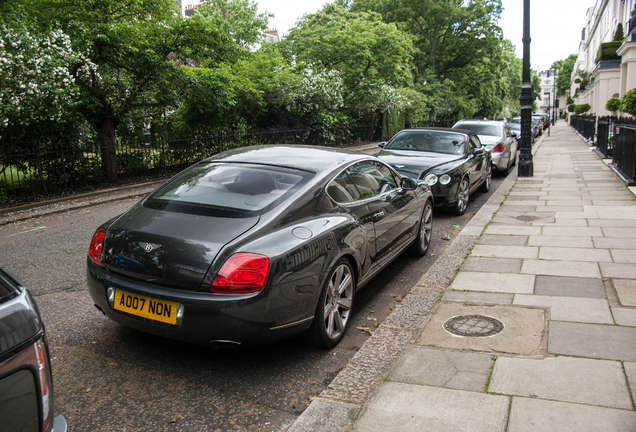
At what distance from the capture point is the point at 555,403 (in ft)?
9.16

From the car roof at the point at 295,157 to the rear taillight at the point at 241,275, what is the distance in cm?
124

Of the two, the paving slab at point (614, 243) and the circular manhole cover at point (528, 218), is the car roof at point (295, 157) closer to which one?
the paving slab at point (614, 243)

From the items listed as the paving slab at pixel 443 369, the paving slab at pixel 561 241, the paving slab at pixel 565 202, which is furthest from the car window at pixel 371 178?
the paving slab at pixel 565 202

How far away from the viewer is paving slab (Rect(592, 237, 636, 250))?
6.19 m

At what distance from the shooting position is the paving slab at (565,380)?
2.84 metres

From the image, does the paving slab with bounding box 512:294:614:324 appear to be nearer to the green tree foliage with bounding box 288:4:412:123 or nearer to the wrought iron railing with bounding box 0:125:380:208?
the wrought iron railing with bounding box 0:125:380:208

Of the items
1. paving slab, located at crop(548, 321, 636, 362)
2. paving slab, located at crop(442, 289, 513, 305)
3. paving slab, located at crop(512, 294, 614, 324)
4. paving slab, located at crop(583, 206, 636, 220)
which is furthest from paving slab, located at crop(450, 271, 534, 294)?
paving slab, located at crop(583, 206, 636, 220)

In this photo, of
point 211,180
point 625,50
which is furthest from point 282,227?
point 625,50

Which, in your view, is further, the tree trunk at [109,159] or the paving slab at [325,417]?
the tree trunk at [109,159]

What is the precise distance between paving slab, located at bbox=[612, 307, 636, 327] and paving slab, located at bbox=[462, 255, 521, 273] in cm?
130

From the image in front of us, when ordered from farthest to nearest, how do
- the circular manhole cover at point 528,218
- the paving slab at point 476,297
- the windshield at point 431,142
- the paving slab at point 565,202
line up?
the windshield at point 431,142 < the paving slab at point 565,202 < the circular manhole cover at point 528,218 < the paving slab at point 476,297

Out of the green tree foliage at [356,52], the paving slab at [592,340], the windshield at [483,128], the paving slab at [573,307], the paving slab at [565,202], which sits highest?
the green tree foliage at [356,52]

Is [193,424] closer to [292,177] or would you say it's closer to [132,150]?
[292,177]

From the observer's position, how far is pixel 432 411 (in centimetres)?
277
